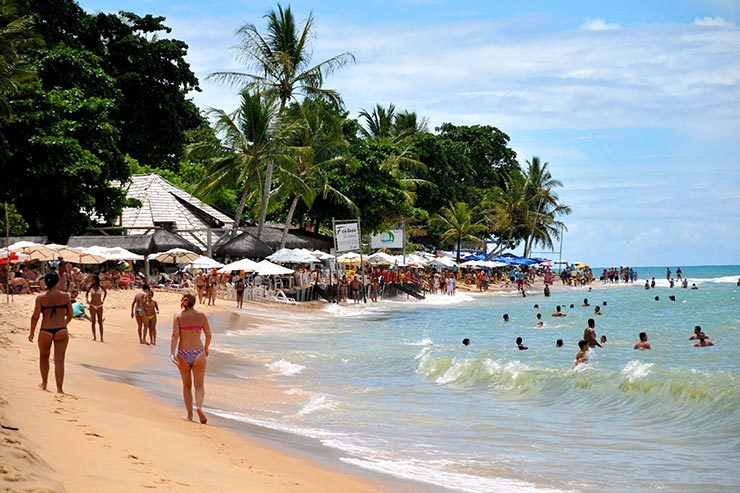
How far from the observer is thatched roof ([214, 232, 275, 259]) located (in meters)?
38.6

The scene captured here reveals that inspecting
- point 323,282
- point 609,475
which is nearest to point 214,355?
point 609,475

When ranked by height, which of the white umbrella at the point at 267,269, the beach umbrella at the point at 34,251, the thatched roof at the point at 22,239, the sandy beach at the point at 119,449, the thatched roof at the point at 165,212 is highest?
the thatched roof at the point at 165,212

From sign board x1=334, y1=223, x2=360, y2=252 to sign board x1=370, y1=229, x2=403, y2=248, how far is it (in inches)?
456

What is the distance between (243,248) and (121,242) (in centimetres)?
511

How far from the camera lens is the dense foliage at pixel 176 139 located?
33.7 m

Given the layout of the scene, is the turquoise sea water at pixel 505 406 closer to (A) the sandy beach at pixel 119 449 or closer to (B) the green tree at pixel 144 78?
(A) the sandy beach at pixel 119 449

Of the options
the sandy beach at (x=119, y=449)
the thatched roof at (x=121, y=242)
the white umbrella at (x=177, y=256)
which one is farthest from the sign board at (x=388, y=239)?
the sandy beach at (x=119, y=449)

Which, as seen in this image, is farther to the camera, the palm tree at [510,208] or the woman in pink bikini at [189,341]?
the palm tree at [510,208]

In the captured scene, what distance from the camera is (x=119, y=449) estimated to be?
23.9ft

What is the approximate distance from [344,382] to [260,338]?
8.05 m

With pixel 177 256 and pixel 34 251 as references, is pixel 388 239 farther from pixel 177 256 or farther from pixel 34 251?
pixel 34 251

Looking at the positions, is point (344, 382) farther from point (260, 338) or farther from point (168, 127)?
point (168, 127)

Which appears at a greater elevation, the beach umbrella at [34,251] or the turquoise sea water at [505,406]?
the beach umbrella at [34,251]

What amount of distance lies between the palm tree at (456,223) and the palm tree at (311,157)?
1967 cm
